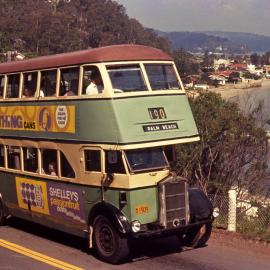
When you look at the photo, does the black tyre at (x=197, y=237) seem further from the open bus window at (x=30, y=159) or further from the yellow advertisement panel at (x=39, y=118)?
the open bus window at (x=30, y=159)

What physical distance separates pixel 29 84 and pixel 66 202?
2.51 metres

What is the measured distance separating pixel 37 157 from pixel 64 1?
14823cm

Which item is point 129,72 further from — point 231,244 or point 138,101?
point 231,244

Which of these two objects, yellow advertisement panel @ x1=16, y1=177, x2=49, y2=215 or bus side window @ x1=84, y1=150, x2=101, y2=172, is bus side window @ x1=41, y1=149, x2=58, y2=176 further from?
bus side window @ x1=84, y1=150, x2=101, y2=172

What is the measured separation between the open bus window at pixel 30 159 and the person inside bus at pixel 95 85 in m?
2.13

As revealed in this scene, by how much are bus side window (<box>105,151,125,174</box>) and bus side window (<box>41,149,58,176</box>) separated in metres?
1.55

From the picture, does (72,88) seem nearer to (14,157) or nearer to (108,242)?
(14,157)

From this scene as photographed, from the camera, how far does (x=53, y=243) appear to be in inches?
402

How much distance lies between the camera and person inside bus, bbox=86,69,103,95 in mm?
8930

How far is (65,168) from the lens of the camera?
976 centimetres

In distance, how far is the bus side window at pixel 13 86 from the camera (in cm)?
1105

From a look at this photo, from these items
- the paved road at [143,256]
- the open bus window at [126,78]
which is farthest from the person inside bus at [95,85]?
the paved road at [143,256]

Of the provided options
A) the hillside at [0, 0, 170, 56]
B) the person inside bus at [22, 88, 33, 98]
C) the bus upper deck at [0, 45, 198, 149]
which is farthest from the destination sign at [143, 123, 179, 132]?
the hillside at [0, 0, 170, 56]

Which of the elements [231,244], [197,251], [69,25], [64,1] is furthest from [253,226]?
[64,1]
